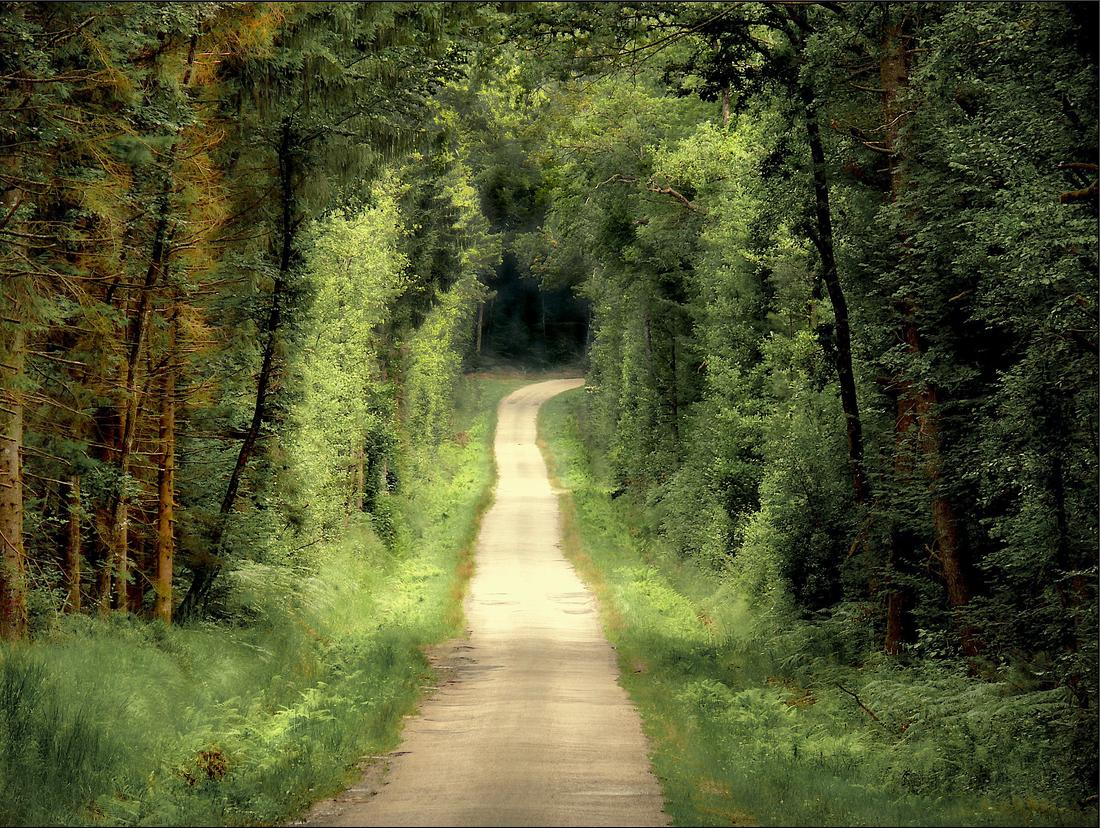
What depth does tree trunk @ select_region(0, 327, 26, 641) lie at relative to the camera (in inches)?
491

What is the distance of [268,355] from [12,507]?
5.59 meters

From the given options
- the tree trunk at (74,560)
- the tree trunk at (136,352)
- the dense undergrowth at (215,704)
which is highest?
the tree trunk at (136,352)

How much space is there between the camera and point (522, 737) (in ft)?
43.8

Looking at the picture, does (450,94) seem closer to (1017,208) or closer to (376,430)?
(376,430)

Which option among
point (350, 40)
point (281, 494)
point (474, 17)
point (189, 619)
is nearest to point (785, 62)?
point (474, 17)

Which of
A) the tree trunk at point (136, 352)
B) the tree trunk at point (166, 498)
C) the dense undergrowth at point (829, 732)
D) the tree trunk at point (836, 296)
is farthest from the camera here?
the tree trunk at point (836, 296)

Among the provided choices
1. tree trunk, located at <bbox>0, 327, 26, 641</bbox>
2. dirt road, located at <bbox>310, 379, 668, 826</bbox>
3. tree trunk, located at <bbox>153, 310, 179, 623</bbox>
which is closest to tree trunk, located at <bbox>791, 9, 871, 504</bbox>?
dirt road, located at <bbox>310, 379, 668, 826</bbox>

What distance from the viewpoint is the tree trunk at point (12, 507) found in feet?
40.9

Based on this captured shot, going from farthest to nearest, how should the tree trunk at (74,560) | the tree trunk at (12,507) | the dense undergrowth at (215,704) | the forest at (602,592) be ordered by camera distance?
the tree trunk at (74,560)
the tree trunk at (12,507)
the forest at (602,592)
the dense undergrowth at (215,704)

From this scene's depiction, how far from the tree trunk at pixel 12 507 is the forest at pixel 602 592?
6cm

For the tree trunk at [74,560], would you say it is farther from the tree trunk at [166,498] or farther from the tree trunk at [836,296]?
the tree trunk at [836,296]

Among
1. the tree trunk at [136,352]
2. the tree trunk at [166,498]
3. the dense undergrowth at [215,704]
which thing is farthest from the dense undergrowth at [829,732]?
the tree trunk at [136,352]

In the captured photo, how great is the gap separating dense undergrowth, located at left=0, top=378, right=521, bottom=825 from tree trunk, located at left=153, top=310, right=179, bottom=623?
624 mm

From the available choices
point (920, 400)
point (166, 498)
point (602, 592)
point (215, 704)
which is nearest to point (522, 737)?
point (215, 704)
